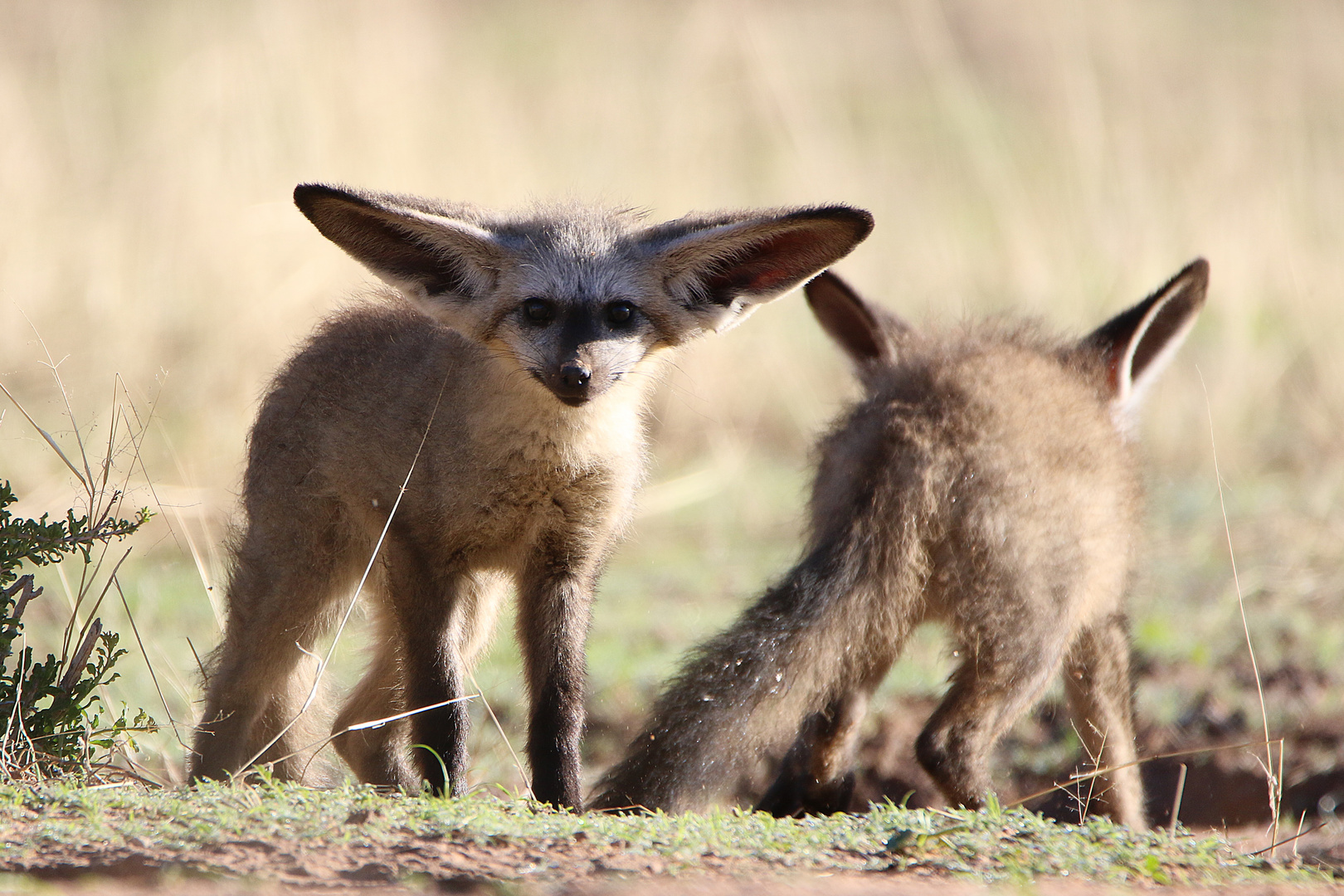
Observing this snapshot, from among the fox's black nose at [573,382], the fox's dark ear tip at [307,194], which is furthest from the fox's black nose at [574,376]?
the fox's dark ear tip at [307,194]

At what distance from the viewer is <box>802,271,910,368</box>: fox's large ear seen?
463 cm

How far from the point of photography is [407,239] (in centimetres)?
366

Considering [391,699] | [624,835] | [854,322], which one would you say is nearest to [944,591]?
[854,322]

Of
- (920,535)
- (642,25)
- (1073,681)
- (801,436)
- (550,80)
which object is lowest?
(1073,681)

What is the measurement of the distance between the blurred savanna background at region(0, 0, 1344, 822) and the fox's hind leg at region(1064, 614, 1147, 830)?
15.8 inches

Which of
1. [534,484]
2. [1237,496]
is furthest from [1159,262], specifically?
[534,484]

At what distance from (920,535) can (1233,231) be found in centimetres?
640

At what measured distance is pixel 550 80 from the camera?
10.8m

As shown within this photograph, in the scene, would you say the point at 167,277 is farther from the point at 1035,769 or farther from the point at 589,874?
the point at 589,874

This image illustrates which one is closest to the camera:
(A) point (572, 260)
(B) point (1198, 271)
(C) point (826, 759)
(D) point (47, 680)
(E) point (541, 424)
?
(D) point (47, 680)

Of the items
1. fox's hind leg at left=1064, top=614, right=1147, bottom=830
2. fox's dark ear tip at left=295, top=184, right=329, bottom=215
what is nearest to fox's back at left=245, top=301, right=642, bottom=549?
fox's dark ear tip at left=295, top=184, right=329, bottom=215

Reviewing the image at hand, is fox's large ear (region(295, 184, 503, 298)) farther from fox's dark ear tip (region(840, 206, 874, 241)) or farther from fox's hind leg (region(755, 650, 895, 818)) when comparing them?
fox's hind leg (region(755, 650, 895, 818))

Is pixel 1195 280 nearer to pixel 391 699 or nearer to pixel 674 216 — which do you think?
pixel 391 699

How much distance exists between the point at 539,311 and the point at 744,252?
25.2 inches
